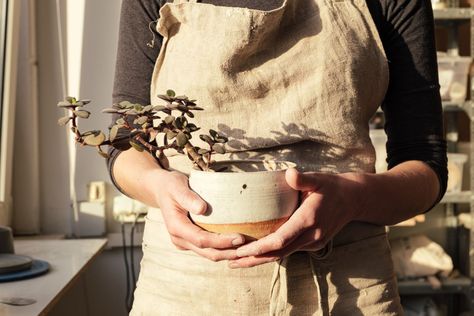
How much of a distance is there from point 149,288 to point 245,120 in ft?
0.84

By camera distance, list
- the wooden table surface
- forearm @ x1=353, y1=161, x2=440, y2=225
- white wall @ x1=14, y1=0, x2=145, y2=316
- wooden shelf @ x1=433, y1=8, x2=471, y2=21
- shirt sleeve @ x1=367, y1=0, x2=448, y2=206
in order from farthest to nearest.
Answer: wooden shelf @ x1=433, y1=8, x2=471, y2=21 < white wall @ x1=14, y1=0, x2=145, y2=316 < the wooden table surface < shirt sleeve @ x1=367, y1=0, x2=448, y2=206 < forearm @ x1=353, y1=161, x2=440, y2=225

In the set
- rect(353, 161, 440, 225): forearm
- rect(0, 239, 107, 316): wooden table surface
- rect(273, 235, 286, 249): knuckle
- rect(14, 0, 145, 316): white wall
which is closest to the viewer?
rect(273, 235, 286, 249): knuckle

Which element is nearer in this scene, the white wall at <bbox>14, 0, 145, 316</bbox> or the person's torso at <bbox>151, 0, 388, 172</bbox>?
the person's torso at <bbox>151, 0, 388, 172</bbox>

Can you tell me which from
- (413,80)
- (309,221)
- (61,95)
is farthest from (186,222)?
(61,95)

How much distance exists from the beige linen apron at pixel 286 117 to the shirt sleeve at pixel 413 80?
35mm

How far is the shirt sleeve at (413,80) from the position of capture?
0.95 meters

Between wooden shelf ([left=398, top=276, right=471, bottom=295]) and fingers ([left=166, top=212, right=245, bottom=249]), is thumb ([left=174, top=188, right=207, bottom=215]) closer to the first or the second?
fingers ([left=166, top=212, right=245, bottom=249])

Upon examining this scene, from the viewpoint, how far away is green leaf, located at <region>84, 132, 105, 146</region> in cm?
77

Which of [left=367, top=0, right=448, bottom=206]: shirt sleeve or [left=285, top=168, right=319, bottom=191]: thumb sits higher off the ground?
[left=367, top=0, right=448, bottom=206]: shirt sleeve

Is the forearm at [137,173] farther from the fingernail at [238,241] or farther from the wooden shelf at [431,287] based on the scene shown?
the wooden shelf at [431,287]

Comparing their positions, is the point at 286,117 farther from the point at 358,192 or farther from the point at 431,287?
the point at 431,287

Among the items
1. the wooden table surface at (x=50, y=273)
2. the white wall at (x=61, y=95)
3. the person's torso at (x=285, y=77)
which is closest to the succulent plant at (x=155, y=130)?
the person's torso at (x=285, y=77)

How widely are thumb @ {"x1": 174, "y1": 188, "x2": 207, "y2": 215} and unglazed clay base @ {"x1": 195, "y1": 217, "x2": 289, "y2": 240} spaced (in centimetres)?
2

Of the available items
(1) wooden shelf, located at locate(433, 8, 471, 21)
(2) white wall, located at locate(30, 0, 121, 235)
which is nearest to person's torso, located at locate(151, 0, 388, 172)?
(2) white wall, located at locate(30, 0, 121, 235)
